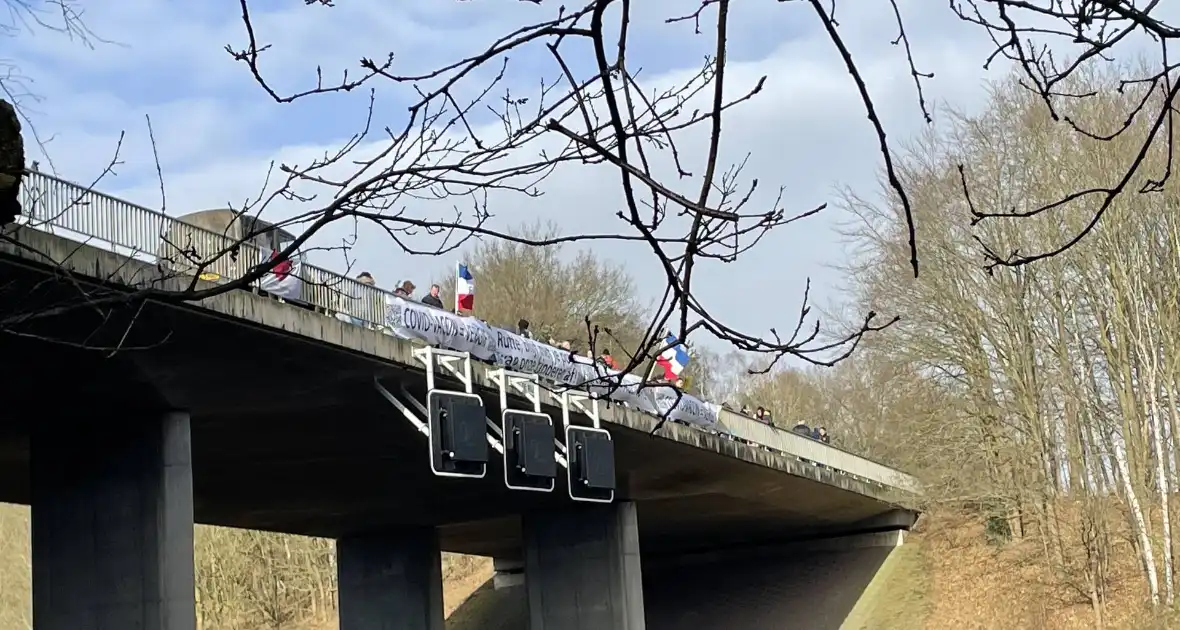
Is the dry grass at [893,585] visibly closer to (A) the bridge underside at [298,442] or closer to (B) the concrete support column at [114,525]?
(A) the bridge underside at [298,442]

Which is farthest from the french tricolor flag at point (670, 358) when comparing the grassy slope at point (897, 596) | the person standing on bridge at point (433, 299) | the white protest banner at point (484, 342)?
the grassy slope at point (897, 596)

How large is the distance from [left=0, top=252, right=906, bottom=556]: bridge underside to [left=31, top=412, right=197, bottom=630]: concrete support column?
0.42m

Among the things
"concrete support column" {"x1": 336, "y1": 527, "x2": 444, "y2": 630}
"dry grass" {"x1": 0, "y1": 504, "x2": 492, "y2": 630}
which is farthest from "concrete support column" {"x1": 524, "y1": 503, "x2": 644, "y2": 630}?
"dry grass" {"x1": 0, "y1": 504, "x2": 492, "y2": 630}

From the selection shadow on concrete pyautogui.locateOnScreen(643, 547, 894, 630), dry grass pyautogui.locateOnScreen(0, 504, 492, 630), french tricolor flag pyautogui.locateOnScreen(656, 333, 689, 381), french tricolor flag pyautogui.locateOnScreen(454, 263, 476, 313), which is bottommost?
french tricolor flag pyautogui.locateOnScreen(656, 333, 689, 381)

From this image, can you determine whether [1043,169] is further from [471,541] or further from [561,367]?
[471,541]

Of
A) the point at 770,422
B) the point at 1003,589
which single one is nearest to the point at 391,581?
the point at 770,422

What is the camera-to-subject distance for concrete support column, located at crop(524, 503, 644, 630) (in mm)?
35281

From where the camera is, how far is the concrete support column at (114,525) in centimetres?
2127

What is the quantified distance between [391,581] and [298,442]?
13802 millimetres

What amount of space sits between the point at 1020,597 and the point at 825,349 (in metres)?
41.0

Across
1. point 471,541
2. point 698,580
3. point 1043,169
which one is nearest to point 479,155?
point 1043,169

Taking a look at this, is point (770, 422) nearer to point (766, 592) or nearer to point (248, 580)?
point (766, 592)

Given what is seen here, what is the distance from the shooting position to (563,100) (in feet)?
13.5

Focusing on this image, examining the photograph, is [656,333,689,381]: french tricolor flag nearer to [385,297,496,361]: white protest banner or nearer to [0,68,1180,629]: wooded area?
[385,297,496,361]: white protest banner
